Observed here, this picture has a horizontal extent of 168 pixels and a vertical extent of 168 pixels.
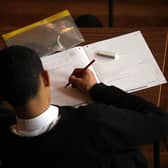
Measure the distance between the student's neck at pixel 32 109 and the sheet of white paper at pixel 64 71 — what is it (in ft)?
0.89

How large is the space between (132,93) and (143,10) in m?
1.38

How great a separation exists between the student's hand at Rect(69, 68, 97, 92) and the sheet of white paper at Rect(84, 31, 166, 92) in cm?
4

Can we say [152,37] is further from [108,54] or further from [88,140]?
[88,140]

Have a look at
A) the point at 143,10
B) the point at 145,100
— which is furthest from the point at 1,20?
the point at 145,100

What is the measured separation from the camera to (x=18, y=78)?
100 centimetres

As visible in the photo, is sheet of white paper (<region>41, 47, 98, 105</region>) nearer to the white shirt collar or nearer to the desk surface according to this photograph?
the desk surface

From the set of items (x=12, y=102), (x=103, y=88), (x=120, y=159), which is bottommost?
(x=120, y=159)

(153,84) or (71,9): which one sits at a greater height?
(153,84)

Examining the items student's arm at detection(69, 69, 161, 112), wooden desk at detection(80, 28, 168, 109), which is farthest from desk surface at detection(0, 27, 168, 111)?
student's arm at detection(69, 69, 161, 112)

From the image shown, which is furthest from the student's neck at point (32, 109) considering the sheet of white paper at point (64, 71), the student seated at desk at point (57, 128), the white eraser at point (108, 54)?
the white eraser at point (108, 54)

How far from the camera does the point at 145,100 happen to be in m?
1.27

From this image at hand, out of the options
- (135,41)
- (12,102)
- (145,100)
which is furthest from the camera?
(135,41)

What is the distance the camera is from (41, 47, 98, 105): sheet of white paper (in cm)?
130

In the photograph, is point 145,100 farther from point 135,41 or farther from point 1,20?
point 1,20
